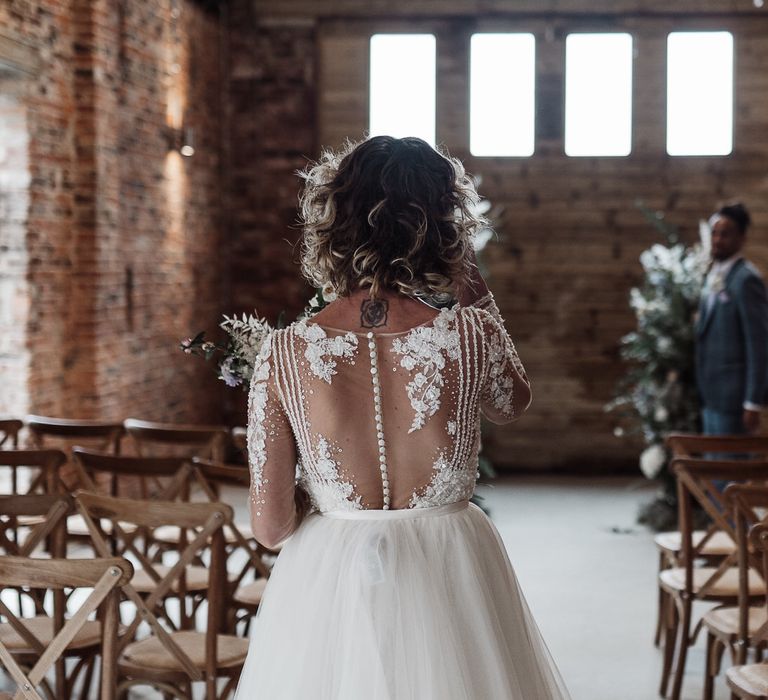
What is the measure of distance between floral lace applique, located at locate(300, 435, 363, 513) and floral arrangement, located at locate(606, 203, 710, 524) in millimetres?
5238

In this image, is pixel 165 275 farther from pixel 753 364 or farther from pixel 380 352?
pixel 380 352

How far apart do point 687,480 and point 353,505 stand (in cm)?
232

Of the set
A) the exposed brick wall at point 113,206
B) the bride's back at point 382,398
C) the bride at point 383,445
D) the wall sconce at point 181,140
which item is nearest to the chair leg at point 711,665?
the bride at point 383,445

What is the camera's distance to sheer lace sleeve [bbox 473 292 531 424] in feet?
7.51

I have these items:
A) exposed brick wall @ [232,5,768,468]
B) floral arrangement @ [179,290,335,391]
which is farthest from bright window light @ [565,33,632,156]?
floral arrangement @ [179,290,335,391]

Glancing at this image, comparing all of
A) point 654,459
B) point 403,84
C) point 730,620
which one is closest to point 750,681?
point 730,620

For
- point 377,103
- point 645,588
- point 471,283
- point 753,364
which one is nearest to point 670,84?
point 377,103

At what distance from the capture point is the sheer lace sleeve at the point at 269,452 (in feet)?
7.35

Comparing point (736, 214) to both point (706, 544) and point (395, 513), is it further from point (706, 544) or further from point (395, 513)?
point (395, 513)

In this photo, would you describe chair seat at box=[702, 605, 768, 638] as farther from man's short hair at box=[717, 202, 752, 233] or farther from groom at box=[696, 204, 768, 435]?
man's short hair at box=[717, 202, 752, 233]

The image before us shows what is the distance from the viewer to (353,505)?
2309mm

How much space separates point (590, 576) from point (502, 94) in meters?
4.82

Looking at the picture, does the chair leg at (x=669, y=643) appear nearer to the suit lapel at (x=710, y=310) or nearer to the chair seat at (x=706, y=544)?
the chair seat at (x=706, y=544)

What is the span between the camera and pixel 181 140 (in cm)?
895
